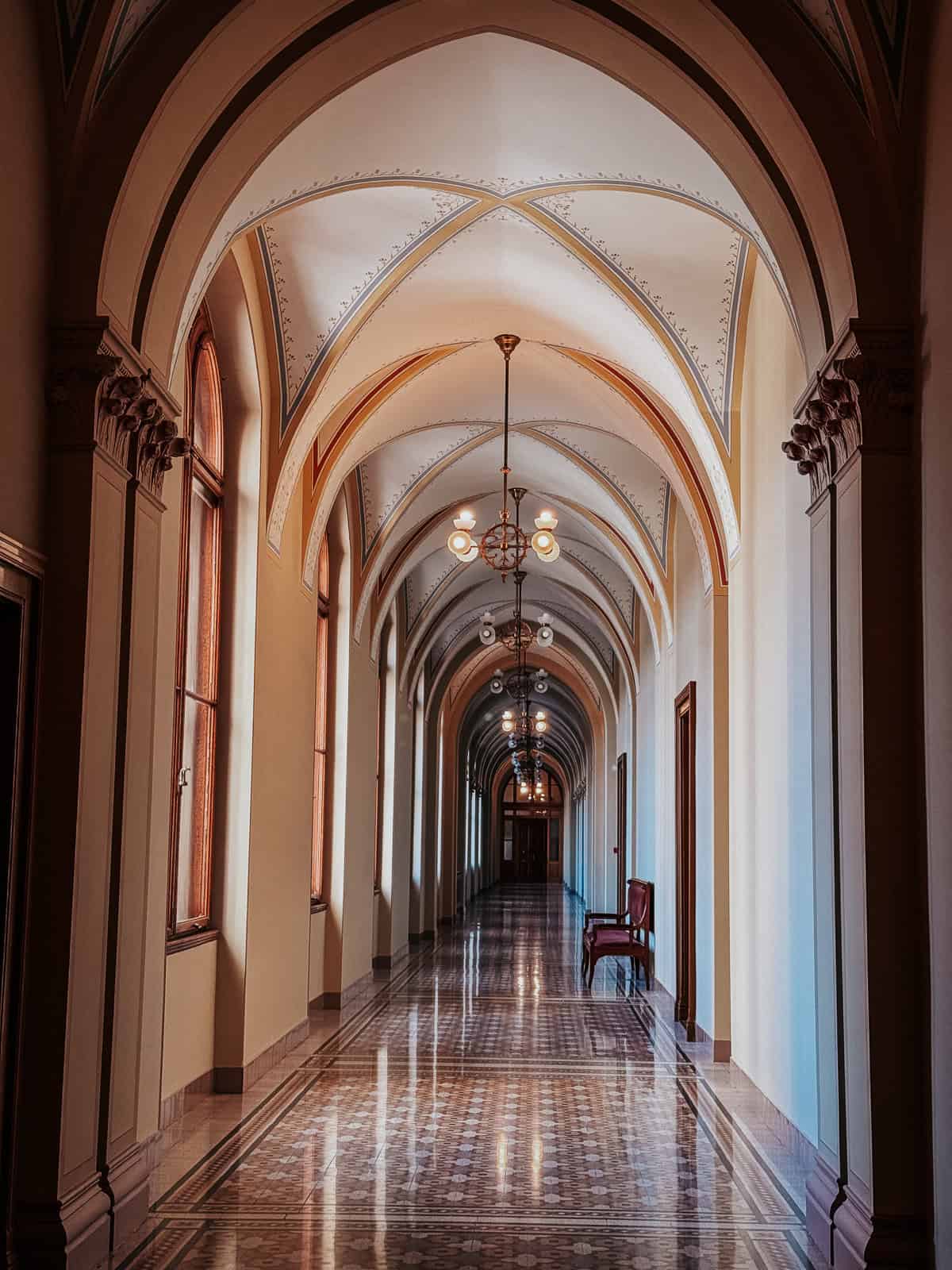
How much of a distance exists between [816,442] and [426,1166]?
3.69 metres

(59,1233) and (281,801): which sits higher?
(281,801)

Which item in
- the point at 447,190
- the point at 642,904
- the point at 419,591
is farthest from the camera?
the point at 419,591

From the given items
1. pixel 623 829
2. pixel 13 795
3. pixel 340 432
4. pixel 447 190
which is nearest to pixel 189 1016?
pixel 13 795

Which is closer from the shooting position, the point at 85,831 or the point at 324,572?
the point at 85,831

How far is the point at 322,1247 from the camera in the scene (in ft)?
15.5

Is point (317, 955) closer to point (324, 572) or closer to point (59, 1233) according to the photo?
point (324, 572)

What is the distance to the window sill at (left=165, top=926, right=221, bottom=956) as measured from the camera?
6.70 meters

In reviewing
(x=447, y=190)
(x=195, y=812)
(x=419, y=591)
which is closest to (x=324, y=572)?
(x=195, y=812)

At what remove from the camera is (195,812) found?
761 cm

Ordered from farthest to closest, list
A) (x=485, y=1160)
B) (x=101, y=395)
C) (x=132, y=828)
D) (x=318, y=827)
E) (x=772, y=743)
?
1. (x=318, y=827)
2. (x=772, y=743)
3. (x=485, y=1160)
4. (x=132, y=828)
5. (x=101, y=395)

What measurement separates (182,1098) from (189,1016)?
0.43 m

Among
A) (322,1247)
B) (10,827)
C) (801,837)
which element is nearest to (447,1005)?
(801,837)

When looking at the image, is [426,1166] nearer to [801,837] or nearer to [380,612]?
[801,837]

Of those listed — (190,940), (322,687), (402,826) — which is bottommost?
(190,940)
